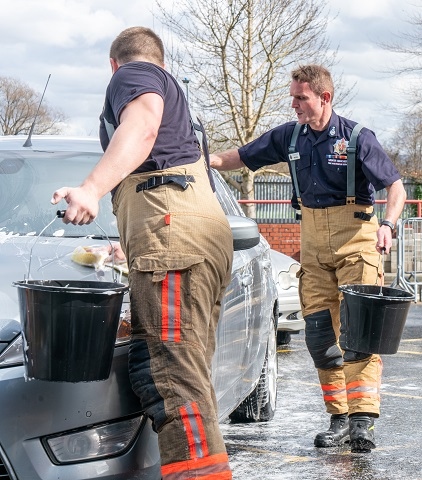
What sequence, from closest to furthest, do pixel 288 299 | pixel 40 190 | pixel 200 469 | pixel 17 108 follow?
1. pixel 200 469
2. pixel 40 190
3. pixel 288 299
4. pixel 17 108

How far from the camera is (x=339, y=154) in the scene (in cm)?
548

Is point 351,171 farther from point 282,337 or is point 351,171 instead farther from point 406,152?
point 406,152

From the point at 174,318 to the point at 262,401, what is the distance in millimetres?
2747

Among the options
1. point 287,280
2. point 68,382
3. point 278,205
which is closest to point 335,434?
point 68,382

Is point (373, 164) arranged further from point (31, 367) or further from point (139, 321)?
point (31, 367)

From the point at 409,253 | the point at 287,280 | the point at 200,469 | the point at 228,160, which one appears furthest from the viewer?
the point at 409,253

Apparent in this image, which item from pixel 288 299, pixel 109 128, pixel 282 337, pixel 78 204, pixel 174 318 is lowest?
pixel 282 337

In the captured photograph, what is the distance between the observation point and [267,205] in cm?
2058

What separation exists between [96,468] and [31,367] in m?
0.40

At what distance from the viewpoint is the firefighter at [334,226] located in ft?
17.7

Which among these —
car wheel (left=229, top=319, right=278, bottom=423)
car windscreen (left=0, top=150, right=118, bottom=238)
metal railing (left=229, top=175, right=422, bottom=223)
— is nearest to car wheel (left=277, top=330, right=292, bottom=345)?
metal railing (left=229, top=175, right=422, bottom=223)

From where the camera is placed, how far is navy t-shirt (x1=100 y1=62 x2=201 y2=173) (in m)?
3.46

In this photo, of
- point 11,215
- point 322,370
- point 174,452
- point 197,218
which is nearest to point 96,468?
point 174,452

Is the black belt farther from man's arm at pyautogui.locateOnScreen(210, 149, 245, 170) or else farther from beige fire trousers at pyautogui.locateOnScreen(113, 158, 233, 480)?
man's arm at pyautogui.locateOnScreen(210, 149, 245, 170)
